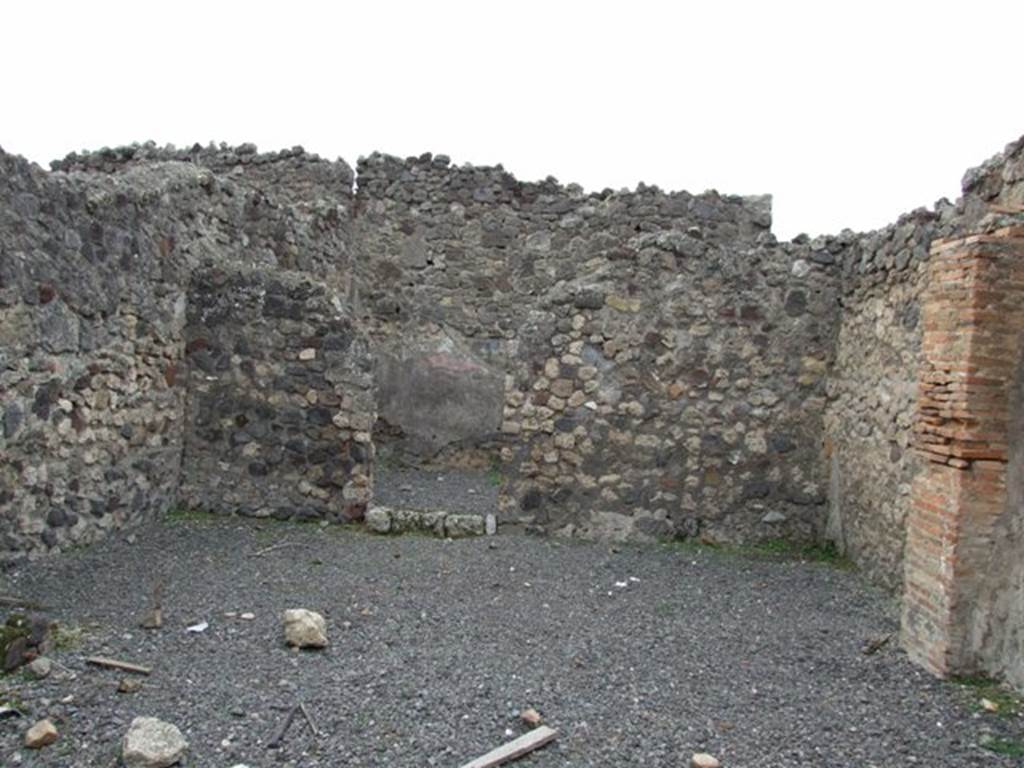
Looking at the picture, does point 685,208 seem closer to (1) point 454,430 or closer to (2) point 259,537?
(1) point 454,430

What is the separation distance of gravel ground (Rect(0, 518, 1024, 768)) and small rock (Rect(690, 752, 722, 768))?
0.04 metres

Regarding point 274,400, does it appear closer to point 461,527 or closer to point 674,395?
point 461,527

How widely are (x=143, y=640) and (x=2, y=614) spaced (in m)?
0.89

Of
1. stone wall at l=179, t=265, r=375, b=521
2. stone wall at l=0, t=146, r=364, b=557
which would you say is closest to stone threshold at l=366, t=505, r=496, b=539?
stone wall at l=179, t=265, r=375, b=521

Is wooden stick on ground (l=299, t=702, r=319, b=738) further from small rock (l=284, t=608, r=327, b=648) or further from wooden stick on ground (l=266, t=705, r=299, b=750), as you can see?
small rock (l=284, t=608, r=327, b=648)

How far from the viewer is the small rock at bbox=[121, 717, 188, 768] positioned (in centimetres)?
319

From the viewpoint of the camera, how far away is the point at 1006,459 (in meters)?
4.26

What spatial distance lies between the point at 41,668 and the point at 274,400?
3.80 m

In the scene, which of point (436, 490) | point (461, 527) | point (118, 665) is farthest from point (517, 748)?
point (436, 490)

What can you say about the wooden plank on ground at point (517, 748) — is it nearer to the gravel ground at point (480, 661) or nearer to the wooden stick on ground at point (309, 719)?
the gravel ground at point (480, 661)

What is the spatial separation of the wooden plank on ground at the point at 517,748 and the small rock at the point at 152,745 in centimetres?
115

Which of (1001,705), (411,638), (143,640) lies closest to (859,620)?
(1001,705)

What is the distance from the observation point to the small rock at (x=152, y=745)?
10.5 ft

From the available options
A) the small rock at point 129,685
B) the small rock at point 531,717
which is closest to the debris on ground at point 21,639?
the small rock at point 129,685
